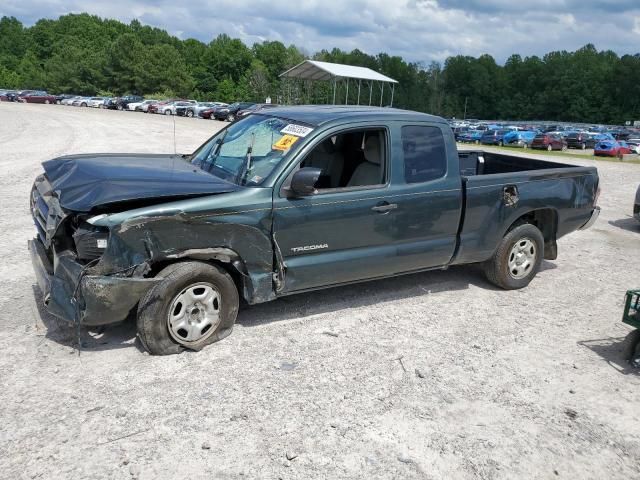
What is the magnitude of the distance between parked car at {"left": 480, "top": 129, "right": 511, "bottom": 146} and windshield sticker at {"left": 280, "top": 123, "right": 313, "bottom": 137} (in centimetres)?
4504

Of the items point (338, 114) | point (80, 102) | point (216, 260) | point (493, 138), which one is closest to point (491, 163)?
point (338, 114)

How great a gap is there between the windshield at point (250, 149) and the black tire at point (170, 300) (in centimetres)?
85

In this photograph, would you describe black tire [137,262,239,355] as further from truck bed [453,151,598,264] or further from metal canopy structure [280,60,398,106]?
metal canopy structure [280,60,398,106]

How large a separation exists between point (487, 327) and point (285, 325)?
1.90 metres

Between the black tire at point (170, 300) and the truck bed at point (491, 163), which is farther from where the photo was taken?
the truck bed at point (491, 163)

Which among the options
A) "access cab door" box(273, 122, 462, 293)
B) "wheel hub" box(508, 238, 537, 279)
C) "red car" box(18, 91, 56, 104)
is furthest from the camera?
"red car" box(18, 91, 56, 104)

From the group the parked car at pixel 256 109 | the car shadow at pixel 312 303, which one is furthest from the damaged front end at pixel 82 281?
the parked car at pixel 256 109

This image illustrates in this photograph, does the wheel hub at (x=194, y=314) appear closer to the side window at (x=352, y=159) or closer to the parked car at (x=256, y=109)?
the side window at (x=352, y=159)

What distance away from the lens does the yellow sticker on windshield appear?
4719 mm

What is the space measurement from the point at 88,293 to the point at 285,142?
2.02 m

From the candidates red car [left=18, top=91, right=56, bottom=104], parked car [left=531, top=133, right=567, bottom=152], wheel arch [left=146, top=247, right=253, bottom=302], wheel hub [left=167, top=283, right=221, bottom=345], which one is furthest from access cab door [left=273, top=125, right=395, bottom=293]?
red car [left=18, top=91, right=56, bottom=104]

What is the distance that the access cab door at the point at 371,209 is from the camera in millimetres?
4656

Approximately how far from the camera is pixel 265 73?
344ft

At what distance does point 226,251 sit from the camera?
4.32 m
